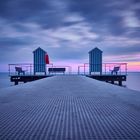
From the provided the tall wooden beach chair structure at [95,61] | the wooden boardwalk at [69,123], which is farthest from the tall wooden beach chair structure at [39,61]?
the wooden boardwalk at [69,123]

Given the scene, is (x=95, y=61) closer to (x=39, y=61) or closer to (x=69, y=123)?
(x=39, y=61)

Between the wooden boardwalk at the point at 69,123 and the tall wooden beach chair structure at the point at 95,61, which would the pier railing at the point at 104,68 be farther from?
the wooden boardwalk at the point at 69,123

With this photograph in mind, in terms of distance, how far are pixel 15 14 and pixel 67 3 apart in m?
2.48

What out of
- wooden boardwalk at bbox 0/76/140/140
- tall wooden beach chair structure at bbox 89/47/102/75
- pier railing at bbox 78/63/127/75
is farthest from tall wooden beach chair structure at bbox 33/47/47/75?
wooden boardwalk at bbox 0/76/140/140

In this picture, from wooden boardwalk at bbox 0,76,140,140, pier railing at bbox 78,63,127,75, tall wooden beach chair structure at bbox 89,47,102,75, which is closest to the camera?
wooden boardwalk at bbox 0,76,140,140

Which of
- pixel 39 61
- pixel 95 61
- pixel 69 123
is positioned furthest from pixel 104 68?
pixel 69 123

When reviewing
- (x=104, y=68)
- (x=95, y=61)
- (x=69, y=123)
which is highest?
(x=95, y=61)

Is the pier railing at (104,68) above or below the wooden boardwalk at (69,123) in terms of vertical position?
above

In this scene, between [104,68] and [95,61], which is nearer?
[104,68]

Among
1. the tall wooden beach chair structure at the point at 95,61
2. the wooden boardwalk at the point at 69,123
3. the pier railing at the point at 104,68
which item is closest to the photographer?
the wooden boardwalk at the point at 69,123

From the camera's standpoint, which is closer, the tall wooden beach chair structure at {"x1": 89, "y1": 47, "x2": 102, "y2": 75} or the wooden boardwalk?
the wooden boardwalk

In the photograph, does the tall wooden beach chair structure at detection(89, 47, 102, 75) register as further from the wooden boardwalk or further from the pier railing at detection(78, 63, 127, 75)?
the wooden boardwalk

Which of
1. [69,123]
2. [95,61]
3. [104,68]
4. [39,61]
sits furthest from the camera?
[39,61]

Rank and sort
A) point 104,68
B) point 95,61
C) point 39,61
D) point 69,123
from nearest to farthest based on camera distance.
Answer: point 69,123 → point 104,68 → point 95,61 → point 39,61
